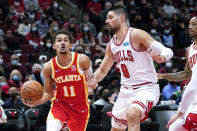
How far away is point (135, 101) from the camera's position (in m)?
6.20

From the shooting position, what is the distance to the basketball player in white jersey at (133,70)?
20.0 feet

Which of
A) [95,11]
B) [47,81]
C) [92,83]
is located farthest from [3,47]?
[92,83]

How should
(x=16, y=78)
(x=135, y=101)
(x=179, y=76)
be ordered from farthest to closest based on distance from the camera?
(x=16, y=78), (x=179, y=76), (x=135, y=101)

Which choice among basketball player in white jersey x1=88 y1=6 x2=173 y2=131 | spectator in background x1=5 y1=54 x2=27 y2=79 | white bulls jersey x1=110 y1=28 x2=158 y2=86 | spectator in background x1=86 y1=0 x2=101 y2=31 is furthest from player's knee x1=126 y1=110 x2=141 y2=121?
spectator in background x1=86 y1=0 x2=101 y2=31

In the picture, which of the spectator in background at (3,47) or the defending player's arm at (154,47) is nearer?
the defending player's arm at (154,47)

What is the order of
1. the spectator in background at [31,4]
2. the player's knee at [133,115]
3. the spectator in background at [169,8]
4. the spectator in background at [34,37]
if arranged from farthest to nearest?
the spectator in background at [169,8] → the spectator in background at [31,4] → the spectator in background at [34,37] → the player's knee at [133,115]

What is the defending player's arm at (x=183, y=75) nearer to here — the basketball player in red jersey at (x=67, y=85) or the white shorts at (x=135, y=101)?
the white shorts at (x=135, y=101)

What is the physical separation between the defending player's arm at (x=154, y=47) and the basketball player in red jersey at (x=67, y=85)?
109cm

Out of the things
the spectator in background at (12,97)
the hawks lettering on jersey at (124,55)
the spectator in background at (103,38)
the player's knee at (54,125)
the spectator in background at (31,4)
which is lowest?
the spectator in background at (12,97)

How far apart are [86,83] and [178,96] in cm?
530

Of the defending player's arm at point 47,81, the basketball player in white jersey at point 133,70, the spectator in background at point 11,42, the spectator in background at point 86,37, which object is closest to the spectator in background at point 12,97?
the spectator in background at point 11,42

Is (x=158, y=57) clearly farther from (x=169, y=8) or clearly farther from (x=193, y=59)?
(x=169, y=8)

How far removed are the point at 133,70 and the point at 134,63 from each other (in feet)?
0.36

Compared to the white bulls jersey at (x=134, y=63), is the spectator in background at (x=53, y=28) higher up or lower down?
higher up
